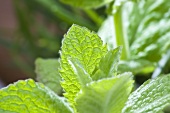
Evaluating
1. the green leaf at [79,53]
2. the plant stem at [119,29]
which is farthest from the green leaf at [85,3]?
the green leaf at [79,53]

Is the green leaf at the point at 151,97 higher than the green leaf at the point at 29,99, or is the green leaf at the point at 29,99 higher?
the green leaf at the point at 29,99

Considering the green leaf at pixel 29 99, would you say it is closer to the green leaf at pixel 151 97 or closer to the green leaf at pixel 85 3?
the green leaf at pixel 151 97

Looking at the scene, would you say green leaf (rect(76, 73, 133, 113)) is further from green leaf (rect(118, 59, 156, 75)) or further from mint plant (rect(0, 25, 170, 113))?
green leaf (rect(118, 59, 156, 75))

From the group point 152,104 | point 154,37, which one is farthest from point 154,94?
point 154,37

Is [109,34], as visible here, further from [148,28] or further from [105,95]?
[105,95]

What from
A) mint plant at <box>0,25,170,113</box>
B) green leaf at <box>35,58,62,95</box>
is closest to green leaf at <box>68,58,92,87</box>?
mint plant at <box>0,25,170,113</box>

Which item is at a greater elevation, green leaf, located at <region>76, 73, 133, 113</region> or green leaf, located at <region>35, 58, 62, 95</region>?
green leaf, located at <region>35, 58, 62, 95</region>

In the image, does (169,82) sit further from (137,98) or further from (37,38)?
(37,38)
